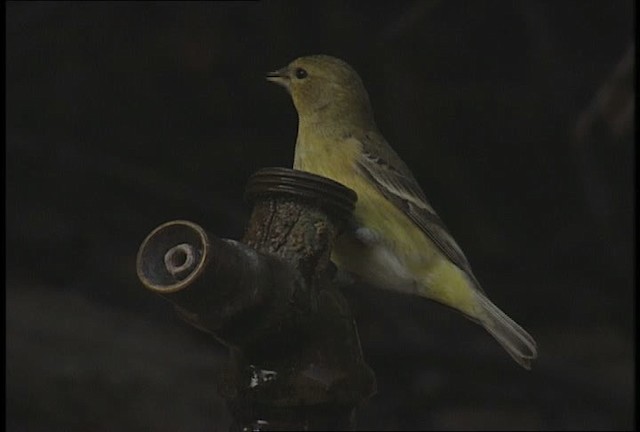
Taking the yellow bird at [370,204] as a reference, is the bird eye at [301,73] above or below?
above

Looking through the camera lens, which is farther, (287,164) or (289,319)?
(287,164)

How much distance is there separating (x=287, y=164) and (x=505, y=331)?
24 cm

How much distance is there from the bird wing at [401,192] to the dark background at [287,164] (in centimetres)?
6

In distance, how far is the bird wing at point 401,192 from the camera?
102 centimetres

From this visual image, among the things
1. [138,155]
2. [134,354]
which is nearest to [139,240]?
[138,155]

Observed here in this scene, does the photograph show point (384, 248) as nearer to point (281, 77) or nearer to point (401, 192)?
point (401, 192)

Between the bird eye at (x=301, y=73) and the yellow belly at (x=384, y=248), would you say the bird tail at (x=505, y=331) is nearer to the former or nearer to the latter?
the yellow belly at (x=384, y=248)

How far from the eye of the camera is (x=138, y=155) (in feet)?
4.11

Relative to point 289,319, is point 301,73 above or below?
above

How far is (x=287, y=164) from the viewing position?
1048 millimetres

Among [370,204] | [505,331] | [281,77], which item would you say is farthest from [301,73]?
[505,331]

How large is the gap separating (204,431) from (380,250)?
595mm

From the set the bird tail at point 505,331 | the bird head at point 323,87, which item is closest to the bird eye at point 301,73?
the bird head at point 323,87

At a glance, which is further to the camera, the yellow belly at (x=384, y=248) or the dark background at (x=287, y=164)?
the dark background at (x=287, y=164)
